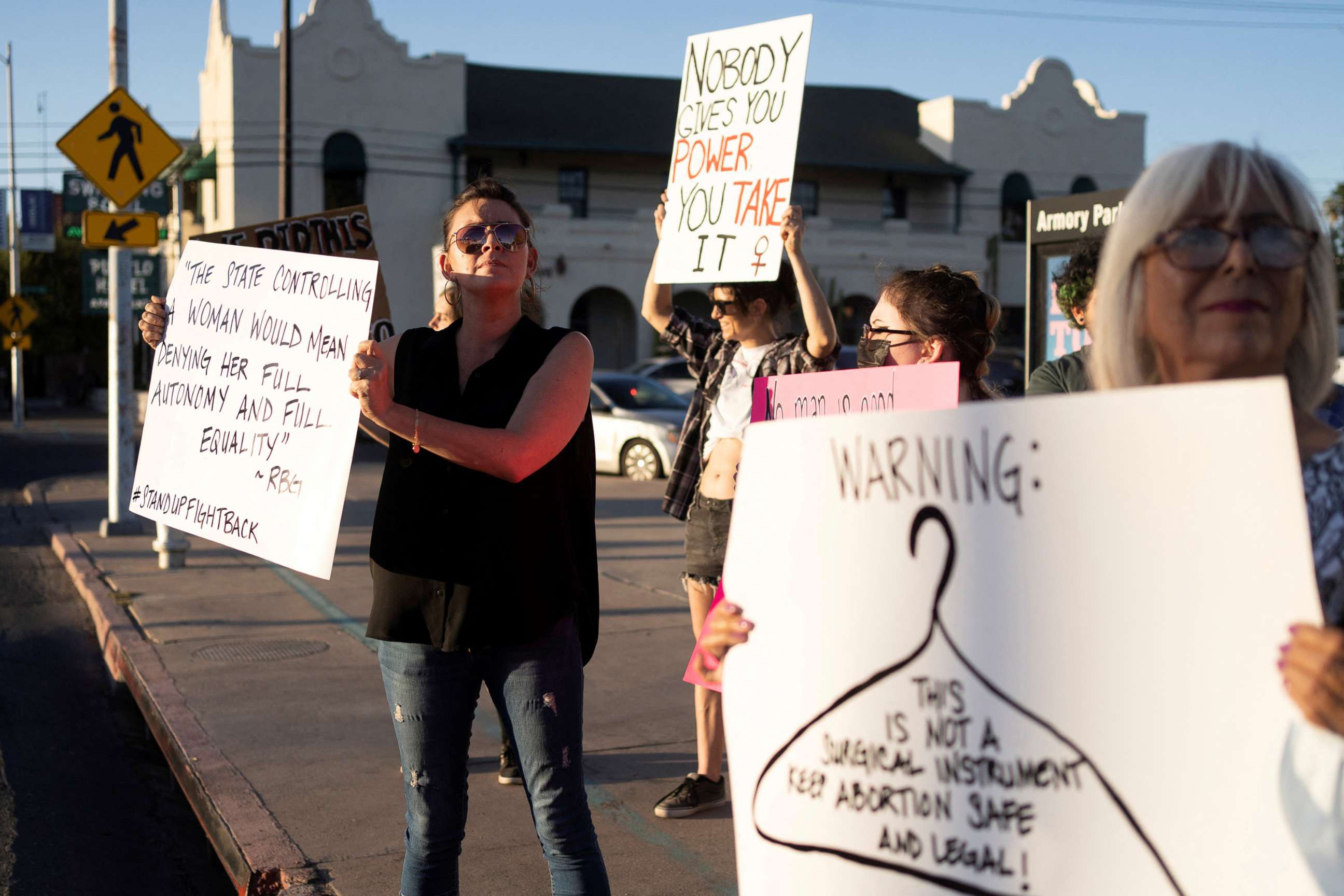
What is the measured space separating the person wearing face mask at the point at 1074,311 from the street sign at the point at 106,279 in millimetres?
28070

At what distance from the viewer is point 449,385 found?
2.91 metres

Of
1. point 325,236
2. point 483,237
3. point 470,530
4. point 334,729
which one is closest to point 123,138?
point 325,236

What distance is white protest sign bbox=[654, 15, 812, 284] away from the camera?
4.26m

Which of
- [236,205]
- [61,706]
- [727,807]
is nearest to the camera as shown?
[727,807]

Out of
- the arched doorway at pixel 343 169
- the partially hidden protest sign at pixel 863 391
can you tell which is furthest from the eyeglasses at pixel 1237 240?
the arched doorway at pixel 343 169

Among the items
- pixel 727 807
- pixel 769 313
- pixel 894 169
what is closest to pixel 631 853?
pixel 727 807

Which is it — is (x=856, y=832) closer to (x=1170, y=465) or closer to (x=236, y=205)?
(x=1170, y=465)

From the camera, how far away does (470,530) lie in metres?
2.84

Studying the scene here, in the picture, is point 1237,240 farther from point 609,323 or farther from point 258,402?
point 609,323

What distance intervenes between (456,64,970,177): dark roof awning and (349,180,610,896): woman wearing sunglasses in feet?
103

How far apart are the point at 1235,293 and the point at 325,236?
430cm

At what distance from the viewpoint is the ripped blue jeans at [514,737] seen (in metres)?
2.83

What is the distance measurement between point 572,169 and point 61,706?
29.8 metres

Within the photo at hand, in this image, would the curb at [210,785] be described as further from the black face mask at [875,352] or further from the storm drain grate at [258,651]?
the black face mask at [875,352]
